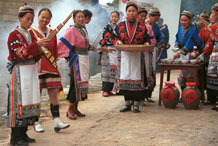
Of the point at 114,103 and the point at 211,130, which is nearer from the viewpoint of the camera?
the point at 211,130

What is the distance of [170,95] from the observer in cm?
590

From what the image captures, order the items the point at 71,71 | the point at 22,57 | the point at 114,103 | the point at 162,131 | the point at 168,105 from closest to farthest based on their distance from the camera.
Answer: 1. the point at 22,57
2. the point at 162,131
3. the point at 71,71
4. the point at 168,105
5. the point at 114,103

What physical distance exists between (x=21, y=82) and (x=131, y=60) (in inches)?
92.4

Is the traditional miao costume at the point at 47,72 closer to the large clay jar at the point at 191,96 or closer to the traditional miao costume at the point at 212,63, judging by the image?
the large clay jar at the point at 191,96

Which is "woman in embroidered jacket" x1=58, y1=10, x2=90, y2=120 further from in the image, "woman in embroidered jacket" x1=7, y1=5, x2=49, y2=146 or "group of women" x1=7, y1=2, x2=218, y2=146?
"woman in embroidered jacket" x1=7, y1=5, x2=49, y2=146

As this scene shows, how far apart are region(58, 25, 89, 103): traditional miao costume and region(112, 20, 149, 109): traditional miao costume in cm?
76

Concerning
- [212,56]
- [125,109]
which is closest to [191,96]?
[212,56]

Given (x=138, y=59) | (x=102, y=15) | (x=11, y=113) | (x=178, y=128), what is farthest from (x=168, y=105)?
(x=102, y=15)

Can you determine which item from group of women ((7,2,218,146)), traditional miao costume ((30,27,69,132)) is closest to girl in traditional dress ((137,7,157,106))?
group of women ((7,2,218,146))

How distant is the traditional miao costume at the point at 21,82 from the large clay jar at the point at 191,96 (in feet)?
10.2

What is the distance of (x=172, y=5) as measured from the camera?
1355 centimetres

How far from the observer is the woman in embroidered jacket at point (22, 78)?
144 inches

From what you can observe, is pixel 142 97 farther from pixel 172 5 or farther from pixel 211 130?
pixel 172 5

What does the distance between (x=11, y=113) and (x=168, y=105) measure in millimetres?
3191
